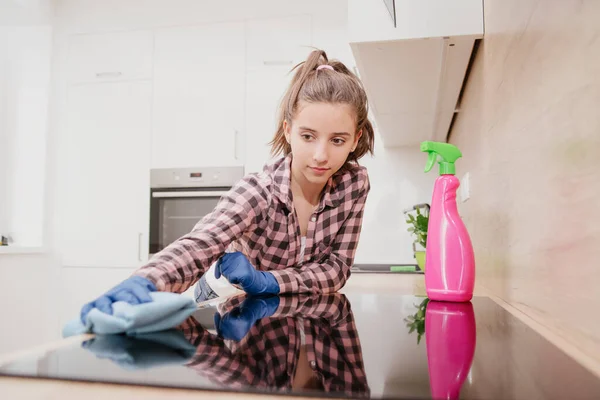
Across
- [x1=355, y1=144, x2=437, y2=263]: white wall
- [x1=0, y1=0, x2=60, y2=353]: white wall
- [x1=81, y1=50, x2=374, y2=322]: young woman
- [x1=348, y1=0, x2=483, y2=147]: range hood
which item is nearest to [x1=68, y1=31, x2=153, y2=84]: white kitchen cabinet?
[x1=0, y1=0, x2=60, y2=353]: white wall

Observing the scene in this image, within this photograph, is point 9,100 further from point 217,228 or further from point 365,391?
point 365,391

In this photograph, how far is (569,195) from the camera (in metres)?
0.51

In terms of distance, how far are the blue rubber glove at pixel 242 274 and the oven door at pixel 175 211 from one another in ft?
5.73

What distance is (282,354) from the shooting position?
0.39m

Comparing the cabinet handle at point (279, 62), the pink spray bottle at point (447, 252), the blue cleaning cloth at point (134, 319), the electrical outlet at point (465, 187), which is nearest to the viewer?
the blue cleaning cloth at point (134, 319)

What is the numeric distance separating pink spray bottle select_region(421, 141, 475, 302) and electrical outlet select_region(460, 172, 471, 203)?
60 centimetres

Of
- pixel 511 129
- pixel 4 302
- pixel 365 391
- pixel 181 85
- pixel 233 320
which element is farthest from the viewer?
pixel 181 85

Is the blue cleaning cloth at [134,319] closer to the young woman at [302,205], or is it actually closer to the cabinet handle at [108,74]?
the young woman at [302,205]

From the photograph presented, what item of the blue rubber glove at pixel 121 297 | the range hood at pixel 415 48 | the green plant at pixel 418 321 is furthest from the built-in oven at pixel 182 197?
the blue rubber glove at pixel 121 297

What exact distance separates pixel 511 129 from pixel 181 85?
2.25 m

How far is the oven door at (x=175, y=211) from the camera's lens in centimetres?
262

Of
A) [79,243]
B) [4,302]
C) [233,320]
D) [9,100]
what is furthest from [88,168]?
[233,320]

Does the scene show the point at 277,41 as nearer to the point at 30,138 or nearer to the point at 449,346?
the point at 30,138

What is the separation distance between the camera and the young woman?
0.87 m
